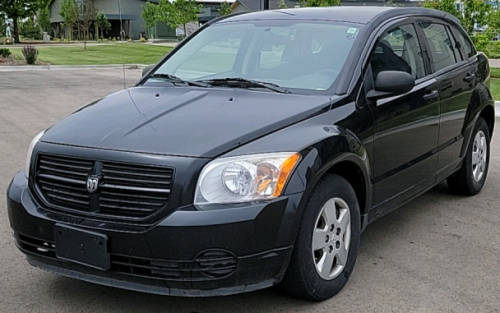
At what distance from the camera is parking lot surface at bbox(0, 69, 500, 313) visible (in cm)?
372

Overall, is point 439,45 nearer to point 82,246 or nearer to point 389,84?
point 389,84

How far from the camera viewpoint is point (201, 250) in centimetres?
318

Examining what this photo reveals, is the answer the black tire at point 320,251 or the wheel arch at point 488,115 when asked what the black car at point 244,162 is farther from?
the wheel arch at point 488,115

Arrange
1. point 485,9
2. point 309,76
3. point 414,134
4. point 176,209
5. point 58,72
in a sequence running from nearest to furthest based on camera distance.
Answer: point 176,209, point 309,76, point 414,134, point 485,9, point 58,72

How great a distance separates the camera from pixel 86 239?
3.29 meters

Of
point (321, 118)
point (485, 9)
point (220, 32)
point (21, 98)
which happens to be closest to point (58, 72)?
point (21, 98)

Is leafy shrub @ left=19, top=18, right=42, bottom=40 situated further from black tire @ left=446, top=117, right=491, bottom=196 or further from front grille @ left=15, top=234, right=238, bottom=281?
front grille @ left=15, top=234, right=238, bottom=281

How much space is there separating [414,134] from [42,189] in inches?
103

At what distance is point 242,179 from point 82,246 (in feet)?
2.88

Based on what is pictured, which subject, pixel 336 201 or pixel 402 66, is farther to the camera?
pixel 402 66

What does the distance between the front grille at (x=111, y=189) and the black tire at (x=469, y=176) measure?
3525 millimetres

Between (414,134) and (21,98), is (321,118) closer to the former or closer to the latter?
(414,134)

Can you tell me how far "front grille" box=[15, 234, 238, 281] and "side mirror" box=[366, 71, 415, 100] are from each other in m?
1.62

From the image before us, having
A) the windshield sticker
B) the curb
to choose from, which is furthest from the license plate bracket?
the curb
